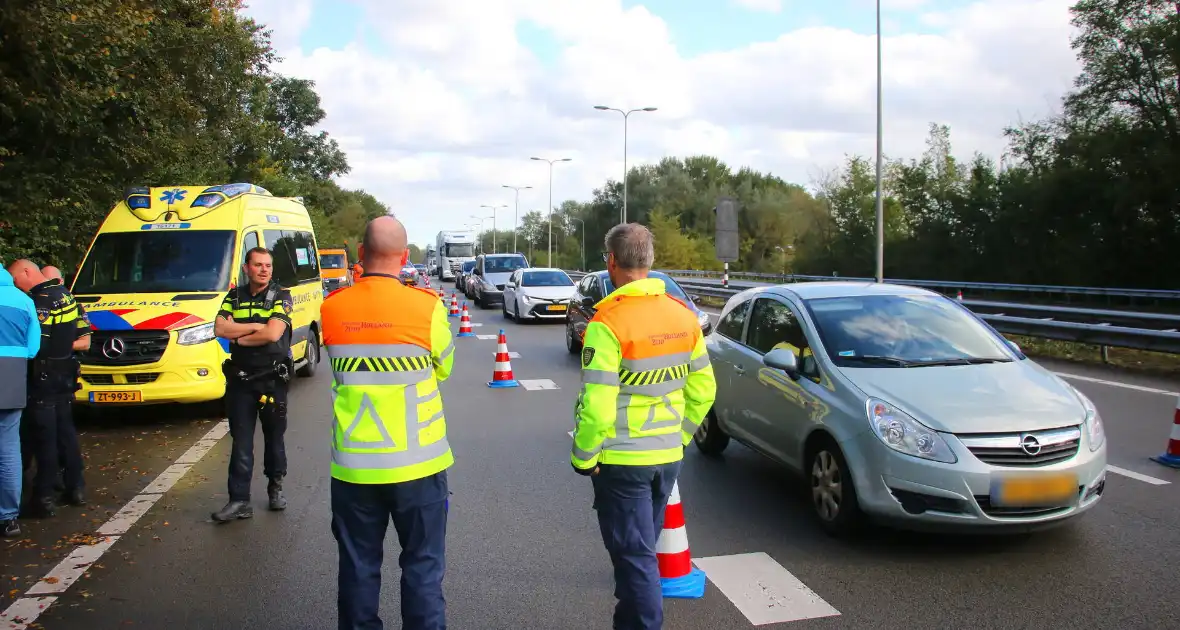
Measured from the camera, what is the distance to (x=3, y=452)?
5.68 meters

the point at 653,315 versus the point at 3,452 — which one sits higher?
the point at 653,315

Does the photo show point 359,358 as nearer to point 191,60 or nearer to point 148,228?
point 148,228

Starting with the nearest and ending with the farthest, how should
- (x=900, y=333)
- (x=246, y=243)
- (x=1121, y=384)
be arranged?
(x=900, y=333) < (x=246, y=243) < (x=1121, y=384)

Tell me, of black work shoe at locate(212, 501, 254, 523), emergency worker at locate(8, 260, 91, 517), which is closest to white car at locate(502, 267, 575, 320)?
emergency worker at locate(8, 260, 91, 517)

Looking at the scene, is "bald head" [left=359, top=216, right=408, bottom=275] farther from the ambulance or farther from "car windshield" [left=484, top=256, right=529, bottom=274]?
"car windshield" [left=484, top=256, right=529, bottom=274]

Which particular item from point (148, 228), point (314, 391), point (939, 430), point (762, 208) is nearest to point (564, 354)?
point (314, 391)

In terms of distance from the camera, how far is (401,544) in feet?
11.1

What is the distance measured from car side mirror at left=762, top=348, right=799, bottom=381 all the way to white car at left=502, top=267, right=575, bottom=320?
15.7 m

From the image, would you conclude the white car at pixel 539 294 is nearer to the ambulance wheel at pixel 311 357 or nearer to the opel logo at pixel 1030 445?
the ambulance wheel at pixel 311 357

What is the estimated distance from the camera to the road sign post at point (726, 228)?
32.5m

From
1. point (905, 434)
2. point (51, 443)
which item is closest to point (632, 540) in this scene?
point (905, 434)

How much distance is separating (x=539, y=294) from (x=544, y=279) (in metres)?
1.58

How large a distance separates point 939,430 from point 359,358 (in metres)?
3.18

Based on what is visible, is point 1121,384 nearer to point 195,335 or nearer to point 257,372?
point 257,372
